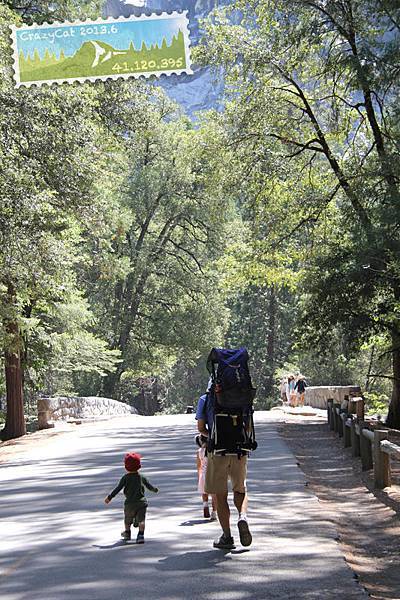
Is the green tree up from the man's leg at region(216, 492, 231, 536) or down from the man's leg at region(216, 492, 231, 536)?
up

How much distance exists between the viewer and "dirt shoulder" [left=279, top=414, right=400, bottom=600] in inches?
319

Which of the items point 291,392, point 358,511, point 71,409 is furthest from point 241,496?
point 291,392

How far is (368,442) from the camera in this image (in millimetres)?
15484

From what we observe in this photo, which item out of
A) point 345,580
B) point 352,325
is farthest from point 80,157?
point 345,580

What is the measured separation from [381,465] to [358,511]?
156 cm

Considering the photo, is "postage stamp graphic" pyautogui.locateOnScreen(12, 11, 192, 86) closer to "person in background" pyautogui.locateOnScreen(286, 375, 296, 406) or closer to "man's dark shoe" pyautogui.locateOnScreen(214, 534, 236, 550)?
"man's dark shoe" pyautogui.locateOnScreen(214, 534, 236, 550)

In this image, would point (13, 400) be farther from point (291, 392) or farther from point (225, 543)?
point (225, 543)

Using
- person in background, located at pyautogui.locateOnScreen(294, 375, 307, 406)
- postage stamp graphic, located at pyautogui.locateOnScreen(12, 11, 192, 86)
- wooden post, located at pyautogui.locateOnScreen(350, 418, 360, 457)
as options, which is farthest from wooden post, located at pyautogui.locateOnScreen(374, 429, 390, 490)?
person in background, located at pyautogui.locateOnScreen(294, 375, 307, 406)

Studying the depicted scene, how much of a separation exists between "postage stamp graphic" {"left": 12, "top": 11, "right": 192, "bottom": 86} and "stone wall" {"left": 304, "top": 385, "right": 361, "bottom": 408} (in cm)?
1941

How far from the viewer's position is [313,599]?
21.2 feet

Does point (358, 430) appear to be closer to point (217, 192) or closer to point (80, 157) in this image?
point (80, 157)

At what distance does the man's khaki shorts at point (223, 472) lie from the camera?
8234mm

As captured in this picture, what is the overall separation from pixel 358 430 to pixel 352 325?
7579 mm

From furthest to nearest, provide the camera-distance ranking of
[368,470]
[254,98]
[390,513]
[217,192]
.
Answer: [217,192] → [254,98] → [368,470] → [390,513]
